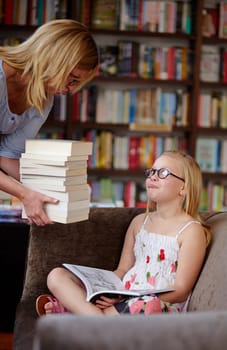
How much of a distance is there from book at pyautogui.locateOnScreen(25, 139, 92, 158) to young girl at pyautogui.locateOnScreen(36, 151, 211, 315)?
0.33m

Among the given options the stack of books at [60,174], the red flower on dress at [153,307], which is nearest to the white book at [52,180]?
the stack of books at [60,174]

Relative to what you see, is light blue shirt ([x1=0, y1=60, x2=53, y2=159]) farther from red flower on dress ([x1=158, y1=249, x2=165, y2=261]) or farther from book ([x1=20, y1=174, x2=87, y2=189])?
red flower on dress ([x1=158, y1=249, x2=165, y2=261])

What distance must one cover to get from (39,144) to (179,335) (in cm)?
115

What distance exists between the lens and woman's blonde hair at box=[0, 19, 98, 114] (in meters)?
1.88

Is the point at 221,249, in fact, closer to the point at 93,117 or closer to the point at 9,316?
the point at 9,316

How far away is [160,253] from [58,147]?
51 cm

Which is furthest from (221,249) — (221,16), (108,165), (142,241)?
(221,16)

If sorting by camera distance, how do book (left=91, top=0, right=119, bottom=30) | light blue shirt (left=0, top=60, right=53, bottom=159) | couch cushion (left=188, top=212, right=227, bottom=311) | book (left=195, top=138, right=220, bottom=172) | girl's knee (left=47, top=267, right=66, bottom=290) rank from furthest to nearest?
book (left=195, top=138, right=220, bottom=172)
book (left=91, top=0, right=119, bottom=30)
light blue shirt (left=0, top=60, right=53, bottom=159)
girl's knee (left=47, top=267, right=66, bottom=290)
couch cushion (left=188, top=212, right=227, bottom=311)

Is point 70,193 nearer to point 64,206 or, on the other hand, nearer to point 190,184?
point 64,206

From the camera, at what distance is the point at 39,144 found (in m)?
1.98

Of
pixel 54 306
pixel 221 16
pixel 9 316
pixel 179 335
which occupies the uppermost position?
pixel 221 16

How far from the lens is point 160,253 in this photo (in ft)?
6.88

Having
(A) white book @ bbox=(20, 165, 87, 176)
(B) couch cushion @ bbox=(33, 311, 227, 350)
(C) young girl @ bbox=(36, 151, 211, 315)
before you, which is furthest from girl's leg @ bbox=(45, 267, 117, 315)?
(B) couch cushion @ bbox=(33, 311, 227, 350)

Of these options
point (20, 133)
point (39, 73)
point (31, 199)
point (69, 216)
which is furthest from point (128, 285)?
point (39, 73)
